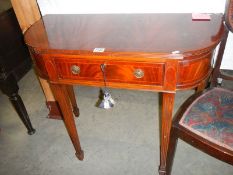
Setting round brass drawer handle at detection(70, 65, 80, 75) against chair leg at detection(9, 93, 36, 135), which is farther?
chair leg at detection(9, 93, 36, 135)

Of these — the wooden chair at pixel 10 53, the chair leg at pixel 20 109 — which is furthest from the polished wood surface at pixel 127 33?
the chair leg at pixel 20 109

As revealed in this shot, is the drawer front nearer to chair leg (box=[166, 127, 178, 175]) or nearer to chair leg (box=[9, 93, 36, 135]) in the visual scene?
chair leg (box=[166, 127, 178, 175])

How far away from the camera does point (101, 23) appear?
114cm

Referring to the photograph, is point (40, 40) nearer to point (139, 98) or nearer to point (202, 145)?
point (202, 145)

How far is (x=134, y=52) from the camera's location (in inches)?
33.7

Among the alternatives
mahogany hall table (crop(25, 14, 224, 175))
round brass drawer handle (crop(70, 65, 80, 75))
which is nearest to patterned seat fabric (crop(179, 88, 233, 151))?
mahogany hall table (crop(25, 14, 224, 175))

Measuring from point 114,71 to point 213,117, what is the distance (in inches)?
18.7

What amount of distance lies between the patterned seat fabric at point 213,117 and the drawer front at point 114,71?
→ 24 centimetres

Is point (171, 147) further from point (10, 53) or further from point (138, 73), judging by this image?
point (10, 53)

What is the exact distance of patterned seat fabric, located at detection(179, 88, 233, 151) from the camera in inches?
36.2

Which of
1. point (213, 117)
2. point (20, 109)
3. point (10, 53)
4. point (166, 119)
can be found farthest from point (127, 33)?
point (20, 109)

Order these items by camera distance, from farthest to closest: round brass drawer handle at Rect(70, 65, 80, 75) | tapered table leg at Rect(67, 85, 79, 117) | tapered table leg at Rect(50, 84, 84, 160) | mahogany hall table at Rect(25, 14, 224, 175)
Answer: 1. tapered table leg at Rect(67, 85, 79, 117)
2. tapered table leg at Rect(50, 84, 84, 160)
3. round brass drawer handle at Rect(70, 65, 80, 75)
4. mahogany hall table at Rect(25, 14, 224, 175)

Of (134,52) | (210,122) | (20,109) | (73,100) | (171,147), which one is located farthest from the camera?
(73,100)

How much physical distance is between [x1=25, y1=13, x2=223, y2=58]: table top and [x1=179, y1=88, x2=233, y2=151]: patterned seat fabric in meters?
0.31
